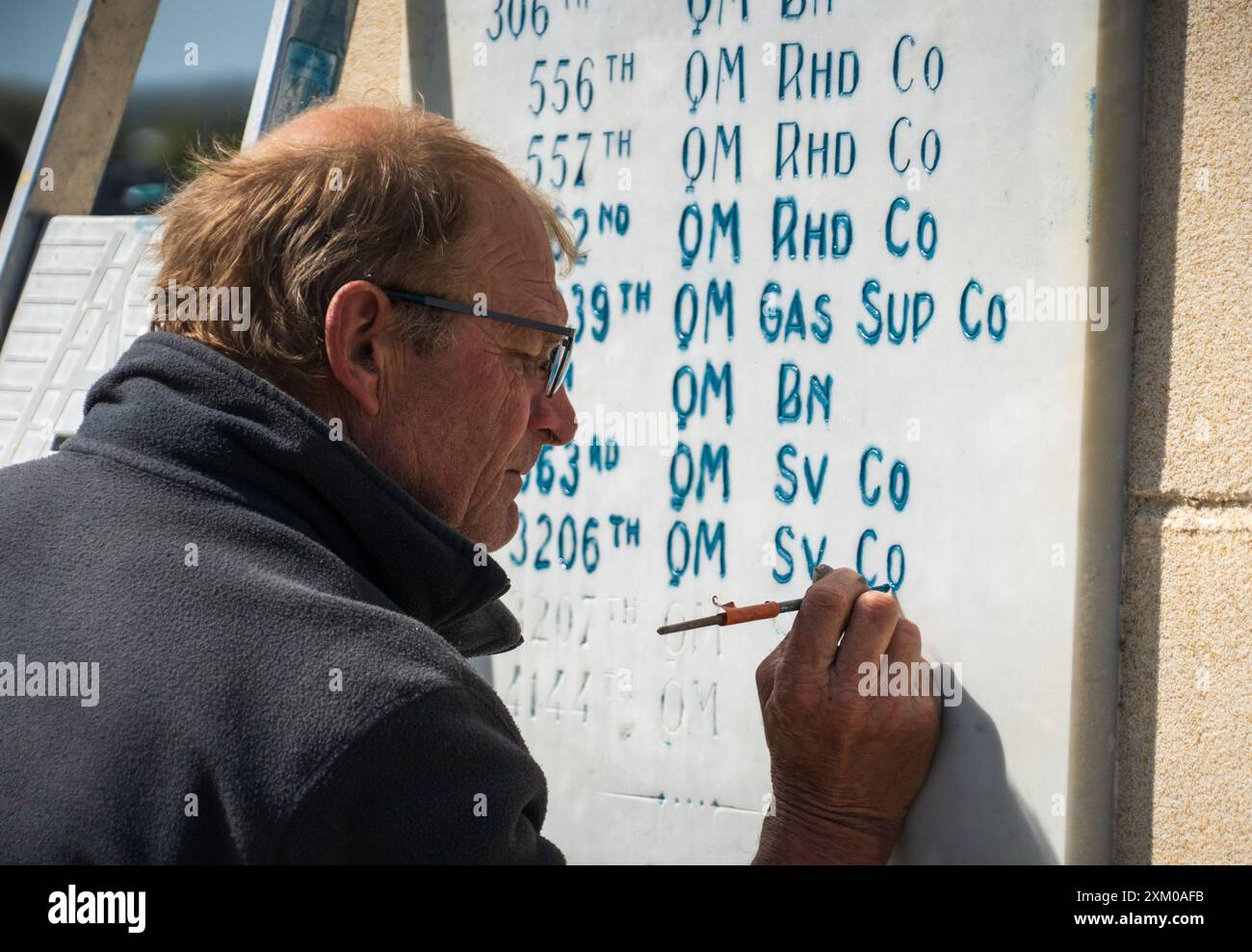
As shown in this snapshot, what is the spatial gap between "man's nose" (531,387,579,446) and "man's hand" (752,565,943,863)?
44 centimetres

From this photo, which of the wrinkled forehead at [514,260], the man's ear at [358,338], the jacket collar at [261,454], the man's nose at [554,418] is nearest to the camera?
the jacket collar at [261,454]

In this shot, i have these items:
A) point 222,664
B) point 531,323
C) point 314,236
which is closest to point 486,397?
point 531,323

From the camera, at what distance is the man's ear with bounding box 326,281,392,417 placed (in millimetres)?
1441

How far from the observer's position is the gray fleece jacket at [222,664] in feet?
3.54

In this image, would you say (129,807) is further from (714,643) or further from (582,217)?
(582,217)

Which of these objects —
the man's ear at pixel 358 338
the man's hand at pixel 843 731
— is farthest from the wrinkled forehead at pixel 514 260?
the man's hand at pixel 843 731

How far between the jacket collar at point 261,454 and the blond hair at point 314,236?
111 millimetres

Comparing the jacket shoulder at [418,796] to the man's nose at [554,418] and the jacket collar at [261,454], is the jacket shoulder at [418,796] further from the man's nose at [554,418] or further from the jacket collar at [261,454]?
the man's nose at [554,418]

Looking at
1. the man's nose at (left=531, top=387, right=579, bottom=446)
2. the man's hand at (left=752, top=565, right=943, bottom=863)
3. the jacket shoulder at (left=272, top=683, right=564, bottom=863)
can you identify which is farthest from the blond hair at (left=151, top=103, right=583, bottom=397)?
the man's hand at (left=752, top=565, right=943, bottom=863)

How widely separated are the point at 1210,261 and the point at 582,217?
1.09m

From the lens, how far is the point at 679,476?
6.97ft

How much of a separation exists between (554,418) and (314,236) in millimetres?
461

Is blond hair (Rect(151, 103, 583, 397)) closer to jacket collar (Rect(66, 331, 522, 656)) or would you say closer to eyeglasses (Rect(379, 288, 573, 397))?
eyeglasses (Rect(379, 288, 573, 397))
